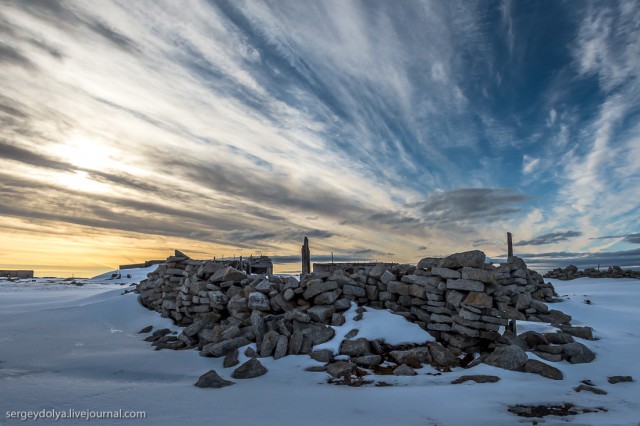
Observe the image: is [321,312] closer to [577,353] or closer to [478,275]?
[478,275]

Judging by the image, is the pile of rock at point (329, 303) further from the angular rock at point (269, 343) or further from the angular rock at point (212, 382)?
the angular rock at point (212, 382)

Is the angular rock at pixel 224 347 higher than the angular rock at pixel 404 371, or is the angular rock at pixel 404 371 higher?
the angular rock at pixel 224 347

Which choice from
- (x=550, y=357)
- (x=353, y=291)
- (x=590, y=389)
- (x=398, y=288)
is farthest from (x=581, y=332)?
(x=353, y=291)

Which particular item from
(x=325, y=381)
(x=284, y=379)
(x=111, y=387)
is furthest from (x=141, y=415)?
(x=325, y=381)

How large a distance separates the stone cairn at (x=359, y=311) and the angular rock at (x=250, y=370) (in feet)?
2.33

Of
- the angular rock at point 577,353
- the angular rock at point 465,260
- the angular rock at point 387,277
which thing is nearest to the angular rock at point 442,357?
the angular rock at point 465,260

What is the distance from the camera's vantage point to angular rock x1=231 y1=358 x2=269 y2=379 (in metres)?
7.16

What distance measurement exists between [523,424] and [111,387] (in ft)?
20.5

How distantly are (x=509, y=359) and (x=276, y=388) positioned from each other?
4.56 meters

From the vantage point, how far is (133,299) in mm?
15070

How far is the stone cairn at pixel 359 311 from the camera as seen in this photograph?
325 inches

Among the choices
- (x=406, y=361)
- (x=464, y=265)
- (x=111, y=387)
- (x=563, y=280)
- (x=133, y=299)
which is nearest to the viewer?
(x=111, y=387)

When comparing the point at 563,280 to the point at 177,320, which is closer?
the point at 177,320

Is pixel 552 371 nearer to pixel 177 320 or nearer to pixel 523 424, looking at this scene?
pixel 523 424
